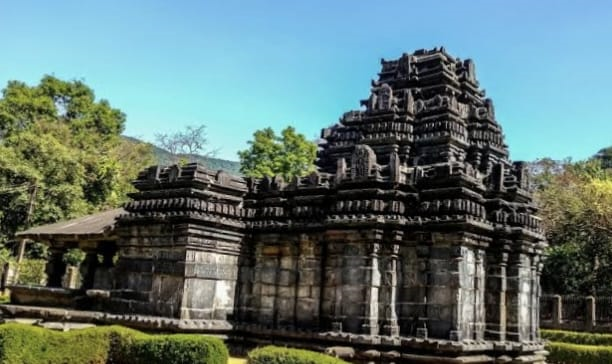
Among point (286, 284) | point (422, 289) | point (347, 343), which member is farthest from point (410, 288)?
point (286, 284)

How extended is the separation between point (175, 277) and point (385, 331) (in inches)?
165

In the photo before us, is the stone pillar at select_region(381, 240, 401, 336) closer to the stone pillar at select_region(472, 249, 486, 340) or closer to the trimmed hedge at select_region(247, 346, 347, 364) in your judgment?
the stone pillar at select_region(472, 249, 486, 340)

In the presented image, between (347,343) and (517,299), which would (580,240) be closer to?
(517,299)

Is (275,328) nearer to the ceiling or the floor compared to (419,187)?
nearer to the floor

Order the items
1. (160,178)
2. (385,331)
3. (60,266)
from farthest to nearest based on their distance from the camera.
A: 1. (60,266)
2. (160,178)
3. (385,331)

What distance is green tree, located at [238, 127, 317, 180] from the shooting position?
3519 centimetres

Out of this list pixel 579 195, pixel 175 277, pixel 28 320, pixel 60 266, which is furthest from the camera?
pixel 579 195

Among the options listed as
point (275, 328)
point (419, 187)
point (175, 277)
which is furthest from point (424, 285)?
point (175, 277)

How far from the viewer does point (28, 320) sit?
44.8ft

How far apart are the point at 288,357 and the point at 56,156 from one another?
2720 centimetres

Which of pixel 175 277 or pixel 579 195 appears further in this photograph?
pixel 579 195

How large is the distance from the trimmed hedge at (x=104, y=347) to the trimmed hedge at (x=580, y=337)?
18720 millimetres

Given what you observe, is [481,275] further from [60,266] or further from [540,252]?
[60,266]

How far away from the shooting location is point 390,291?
10891 millimetres
